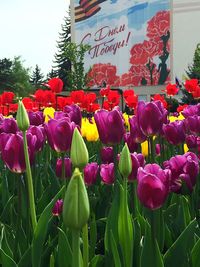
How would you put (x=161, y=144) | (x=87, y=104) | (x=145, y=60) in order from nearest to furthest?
1. (x=161, y=144)
2. (x=87, y=104)
3. (x=145, y=60)

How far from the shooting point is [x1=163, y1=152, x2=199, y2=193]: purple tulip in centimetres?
134

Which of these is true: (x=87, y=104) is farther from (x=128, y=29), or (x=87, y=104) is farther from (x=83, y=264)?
(x=128, y=29)

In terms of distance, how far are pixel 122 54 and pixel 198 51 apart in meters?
15.6

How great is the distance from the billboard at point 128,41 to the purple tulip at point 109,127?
39528 mm

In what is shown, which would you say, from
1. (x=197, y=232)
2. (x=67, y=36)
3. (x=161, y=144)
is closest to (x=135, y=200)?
(x=197, y=232)

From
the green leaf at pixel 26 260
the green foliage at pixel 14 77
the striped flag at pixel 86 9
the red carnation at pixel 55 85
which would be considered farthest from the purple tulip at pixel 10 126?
the green foliage at pixel 14 77

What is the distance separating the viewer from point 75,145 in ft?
3.46

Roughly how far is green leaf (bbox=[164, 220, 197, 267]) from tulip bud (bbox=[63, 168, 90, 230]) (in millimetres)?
422

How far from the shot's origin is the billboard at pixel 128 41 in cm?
4156

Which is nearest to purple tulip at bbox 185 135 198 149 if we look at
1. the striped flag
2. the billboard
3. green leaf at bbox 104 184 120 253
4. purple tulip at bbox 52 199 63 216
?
purple tulip at bbox 52 199 63 216

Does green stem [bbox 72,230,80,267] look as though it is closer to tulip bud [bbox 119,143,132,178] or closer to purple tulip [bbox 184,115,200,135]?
tulip bud [bbox 119,143,132,178]

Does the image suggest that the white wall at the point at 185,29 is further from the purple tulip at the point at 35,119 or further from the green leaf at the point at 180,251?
the green leaf at the point at 180,251

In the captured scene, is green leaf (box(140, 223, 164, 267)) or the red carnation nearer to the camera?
green leaf (box(140, 223, 164, 267))

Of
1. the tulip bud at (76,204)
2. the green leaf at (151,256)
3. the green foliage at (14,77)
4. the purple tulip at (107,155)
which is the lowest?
the green leaf at (151,256)
